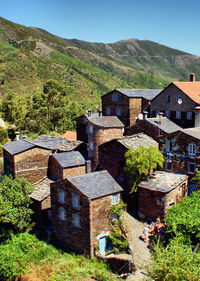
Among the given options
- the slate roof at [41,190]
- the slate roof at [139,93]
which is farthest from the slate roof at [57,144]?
the slate roof at [139,93]

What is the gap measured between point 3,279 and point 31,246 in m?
3.59

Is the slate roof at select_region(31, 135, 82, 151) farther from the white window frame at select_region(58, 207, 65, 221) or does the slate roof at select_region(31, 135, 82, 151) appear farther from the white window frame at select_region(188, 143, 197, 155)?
the white window frame at select_region(188, 143, 197, 155)

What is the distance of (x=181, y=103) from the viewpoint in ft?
122

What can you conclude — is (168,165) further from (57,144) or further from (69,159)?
(57,144)

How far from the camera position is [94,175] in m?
26.8

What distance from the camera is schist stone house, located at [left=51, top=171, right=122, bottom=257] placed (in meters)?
24.5

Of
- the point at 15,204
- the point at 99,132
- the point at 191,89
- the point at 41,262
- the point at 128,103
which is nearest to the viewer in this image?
the point at 41,262

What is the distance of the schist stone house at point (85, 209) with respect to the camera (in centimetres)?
2450

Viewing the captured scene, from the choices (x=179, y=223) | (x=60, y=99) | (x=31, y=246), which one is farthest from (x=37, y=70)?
(x=179, y=223)

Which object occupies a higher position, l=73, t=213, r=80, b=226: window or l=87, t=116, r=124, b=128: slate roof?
l=87, t=116, r=124, b=128: slate roof

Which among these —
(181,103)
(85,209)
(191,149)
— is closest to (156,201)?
(191,149)

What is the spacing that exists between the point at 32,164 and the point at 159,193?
14.7 m

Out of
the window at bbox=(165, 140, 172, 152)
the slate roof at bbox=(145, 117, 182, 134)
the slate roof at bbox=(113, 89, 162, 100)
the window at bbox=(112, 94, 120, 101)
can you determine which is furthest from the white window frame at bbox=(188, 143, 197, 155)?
the window at bbox=(112, 94, 120, 101)

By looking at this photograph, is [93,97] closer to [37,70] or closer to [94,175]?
[37,70]
